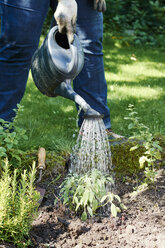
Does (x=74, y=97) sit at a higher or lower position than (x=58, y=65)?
lower

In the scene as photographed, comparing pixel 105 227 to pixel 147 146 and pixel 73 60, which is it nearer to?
pixel 147 146

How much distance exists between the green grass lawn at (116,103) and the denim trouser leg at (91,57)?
1.00 ft

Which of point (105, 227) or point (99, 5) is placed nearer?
point (105, 227)

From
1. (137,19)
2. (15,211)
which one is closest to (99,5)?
(15,211)

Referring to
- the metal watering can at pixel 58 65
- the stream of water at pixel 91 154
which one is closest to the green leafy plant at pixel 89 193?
the stream of water at pixel 91 154

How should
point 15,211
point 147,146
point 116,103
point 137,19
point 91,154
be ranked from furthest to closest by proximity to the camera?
1. point 137,19
2. point 116,103
3. point 91,154
4. point 147,146
5. point 15,211

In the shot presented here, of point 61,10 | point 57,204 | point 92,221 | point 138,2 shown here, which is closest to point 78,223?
point 92,221

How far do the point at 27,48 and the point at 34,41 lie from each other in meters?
0.07

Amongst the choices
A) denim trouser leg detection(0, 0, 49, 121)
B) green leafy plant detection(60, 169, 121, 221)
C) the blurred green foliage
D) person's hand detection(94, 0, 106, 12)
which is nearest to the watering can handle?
denim trouser leg detection(0, 0, 49, 121)

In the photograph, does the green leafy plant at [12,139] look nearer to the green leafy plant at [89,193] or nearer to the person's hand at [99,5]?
the green leafy plant at [89,193]

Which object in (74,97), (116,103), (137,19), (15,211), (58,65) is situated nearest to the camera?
(15,211)

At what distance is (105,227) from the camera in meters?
2.03

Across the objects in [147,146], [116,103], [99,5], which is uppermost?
[99,5]

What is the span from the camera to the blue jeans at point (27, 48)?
238 cm
